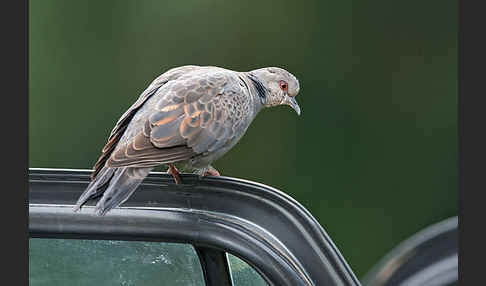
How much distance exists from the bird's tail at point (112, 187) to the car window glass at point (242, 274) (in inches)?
9.6

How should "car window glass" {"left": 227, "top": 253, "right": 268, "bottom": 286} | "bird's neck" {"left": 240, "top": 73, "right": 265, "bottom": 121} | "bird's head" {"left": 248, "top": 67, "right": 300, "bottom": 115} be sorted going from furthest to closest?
"bird's head" {"left": 248, "top": 67, "right": 300, "bottom": 115} < "bird's neck" {"left": 240, "top": 73, "right": 265, "bottom": 121} < "car window glass" {"left": 227, "top": 253, "right": 268, "bottom": 286}

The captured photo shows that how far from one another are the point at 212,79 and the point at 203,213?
832mm

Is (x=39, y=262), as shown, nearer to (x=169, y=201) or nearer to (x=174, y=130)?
(x=169, y=201)

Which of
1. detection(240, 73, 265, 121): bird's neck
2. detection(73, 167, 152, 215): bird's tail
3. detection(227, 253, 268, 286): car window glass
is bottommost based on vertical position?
detection(227, 253, 268, 286): car window glass

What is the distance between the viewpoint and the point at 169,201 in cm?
129

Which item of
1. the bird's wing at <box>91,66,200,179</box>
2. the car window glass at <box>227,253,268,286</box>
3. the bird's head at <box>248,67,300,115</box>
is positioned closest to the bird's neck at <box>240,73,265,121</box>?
the bird's head at <box>248,67,300,115</box>

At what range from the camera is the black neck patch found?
7.55 feet

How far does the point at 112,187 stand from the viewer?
1.41 metres

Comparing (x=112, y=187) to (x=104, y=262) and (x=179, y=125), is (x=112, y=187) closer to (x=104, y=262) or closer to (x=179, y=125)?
(x=104, y=262)

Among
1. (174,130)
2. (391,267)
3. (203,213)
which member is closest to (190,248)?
(203,213)

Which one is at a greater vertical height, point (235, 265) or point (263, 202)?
point (263, 202)

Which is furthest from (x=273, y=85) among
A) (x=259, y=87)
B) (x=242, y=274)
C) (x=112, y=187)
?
(x=242, y=274)

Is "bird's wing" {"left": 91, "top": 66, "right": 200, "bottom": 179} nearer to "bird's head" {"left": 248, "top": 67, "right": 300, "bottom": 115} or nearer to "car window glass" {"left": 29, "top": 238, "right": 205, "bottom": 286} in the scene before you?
"bird's head" {"left": 248, "top": 67, "right": 300, "bottom": 115}

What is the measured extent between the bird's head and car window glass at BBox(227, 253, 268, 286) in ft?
3.56
